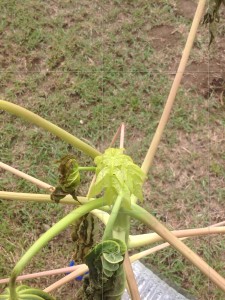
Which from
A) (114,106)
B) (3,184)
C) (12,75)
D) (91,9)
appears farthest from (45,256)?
(91,9)

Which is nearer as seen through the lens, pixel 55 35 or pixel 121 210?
pixel 121 210

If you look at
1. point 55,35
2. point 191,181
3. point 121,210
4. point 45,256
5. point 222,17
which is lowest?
point 45,256

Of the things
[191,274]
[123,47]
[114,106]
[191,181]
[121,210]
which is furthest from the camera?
[123,47]

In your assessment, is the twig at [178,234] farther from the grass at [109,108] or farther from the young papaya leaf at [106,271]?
the grass at [109,108]

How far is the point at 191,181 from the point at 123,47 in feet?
2.61

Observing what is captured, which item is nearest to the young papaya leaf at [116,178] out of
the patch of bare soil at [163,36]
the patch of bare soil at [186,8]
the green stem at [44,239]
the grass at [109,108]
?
the green stem at [44,239]

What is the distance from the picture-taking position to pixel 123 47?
2664mm

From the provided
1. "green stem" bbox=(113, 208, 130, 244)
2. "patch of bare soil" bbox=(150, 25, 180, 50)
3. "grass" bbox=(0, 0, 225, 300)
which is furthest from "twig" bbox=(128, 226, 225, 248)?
"patch of bare soil" bbox=(150, 25, 180, 50)

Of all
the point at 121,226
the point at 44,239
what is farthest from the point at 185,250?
the point at 44,239

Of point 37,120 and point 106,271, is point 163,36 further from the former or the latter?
point 106,271

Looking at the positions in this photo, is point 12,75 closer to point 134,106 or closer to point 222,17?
point 134,106

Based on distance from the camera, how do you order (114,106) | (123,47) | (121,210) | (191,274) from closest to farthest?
(121,210) → (191,274) → (114,106) → (123,47)

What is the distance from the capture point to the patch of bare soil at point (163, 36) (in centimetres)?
268

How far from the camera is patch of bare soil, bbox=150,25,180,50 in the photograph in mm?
2676
